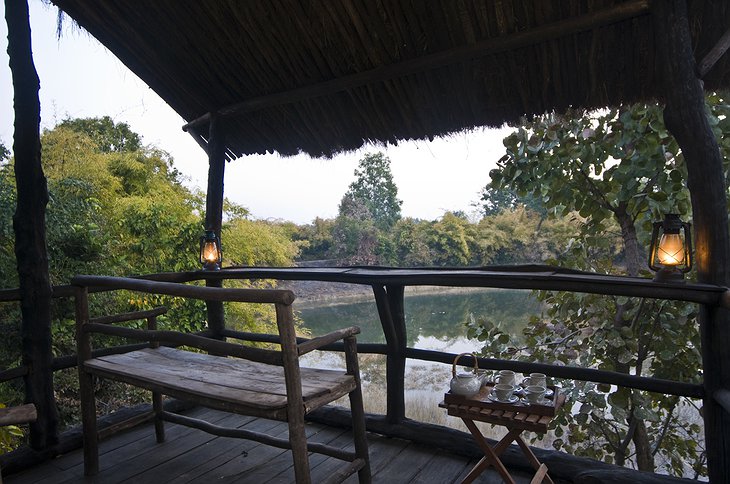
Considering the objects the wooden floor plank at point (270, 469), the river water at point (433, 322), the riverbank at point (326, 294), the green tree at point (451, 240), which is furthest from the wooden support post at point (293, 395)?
the riverbank at point (326, 294)

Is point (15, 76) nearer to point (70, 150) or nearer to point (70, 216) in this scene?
point (70, 216)

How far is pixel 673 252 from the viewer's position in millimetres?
1684

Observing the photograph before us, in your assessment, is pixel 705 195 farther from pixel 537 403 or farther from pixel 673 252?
pixel 537 403

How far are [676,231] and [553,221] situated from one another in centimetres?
323

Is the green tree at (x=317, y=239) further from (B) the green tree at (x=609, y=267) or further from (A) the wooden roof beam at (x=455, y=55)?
(B) the green tree at (x=609, y=267)

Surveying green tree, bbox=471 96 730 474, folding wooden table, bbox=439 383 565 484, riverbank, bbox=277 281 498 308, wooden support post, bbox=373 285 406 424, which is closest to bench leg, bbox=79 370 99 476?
wooden support post, bbox=373 285 406 424

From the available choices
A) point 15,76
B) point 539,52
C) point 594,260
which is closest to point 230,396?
point 15,76

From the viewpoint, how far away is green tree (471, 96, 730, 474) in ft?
8.00

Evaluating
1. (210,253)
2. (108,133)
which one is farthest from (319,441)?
(108,133)

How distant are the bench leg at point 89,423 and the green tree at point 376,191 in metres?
3.72

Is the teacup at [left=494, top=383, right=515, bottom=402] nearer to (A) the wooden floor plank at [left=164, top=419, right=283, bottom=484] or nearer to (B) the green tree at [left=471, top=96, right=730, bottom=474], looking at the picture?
(B) the green tree at [left=471, top=96, right=730, bottom=474]

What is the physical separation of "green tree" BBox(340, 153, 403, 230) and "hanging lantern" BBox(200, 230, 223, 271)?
96.5 inches

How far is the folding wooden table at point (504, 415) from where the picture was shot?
147 cm

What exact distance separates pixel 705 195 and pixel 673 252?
26 cm
